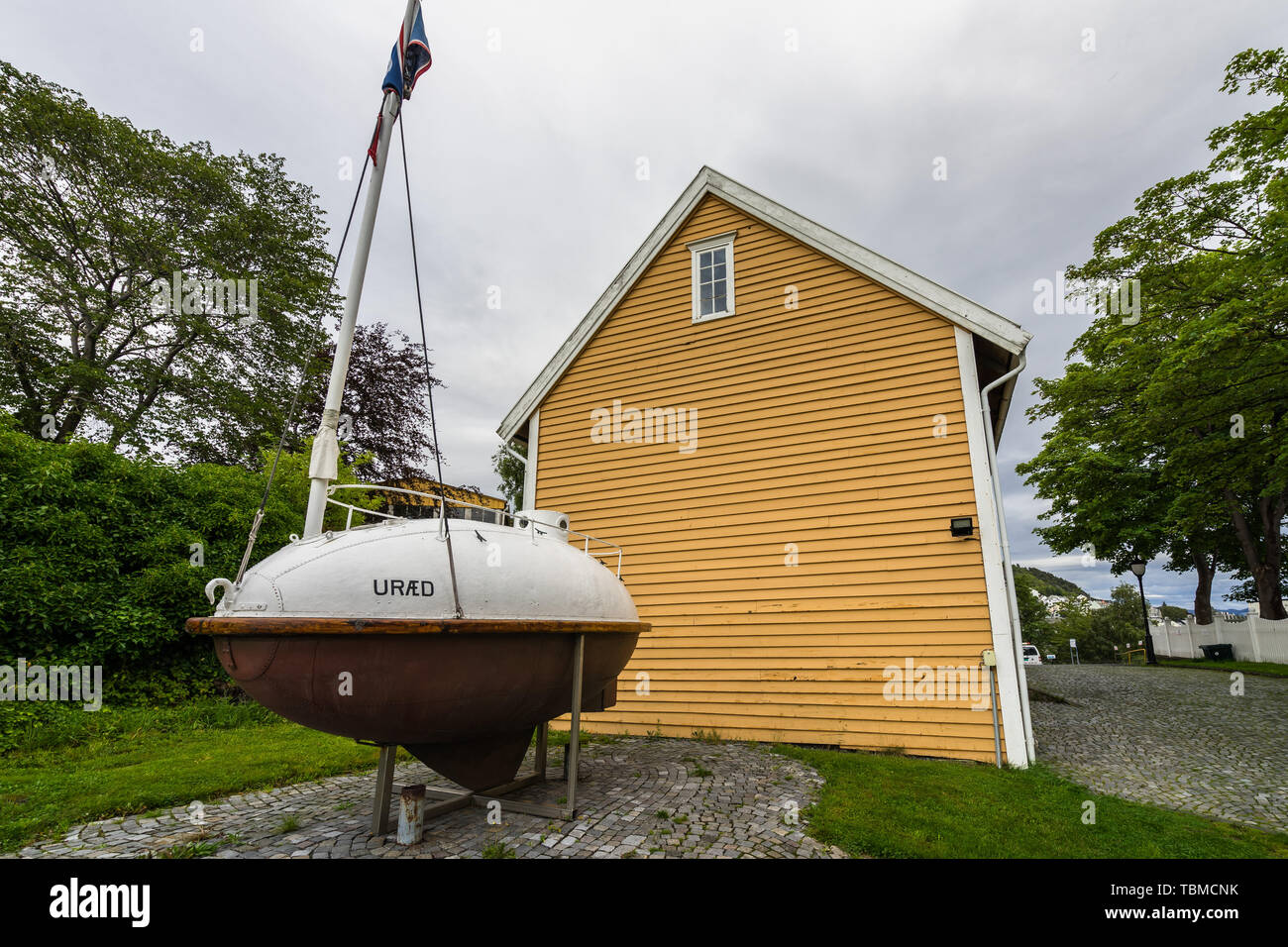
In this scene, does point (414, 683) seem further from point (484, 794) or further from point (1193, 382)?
point (1193, 382)

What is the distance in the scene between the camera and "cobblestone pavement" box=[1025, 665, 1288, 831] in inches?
213

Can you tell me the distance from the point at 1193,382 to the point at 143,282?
973 inches

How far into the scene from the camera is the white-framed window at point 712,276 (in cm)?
895

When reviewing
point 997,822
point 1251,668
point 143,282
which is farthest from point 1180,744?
point 143,282

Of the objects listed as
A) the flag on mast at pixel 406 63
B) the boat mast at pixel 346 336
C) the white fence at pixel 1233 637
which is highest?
the flag on mast at pixel 406 63

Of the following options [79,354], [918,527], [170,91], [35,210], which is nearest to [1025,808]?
[918,527]

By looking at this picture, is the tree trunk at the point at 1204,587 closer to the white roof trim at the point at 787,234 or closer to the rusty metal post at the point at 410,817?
the white roof trim at the point at 787,234

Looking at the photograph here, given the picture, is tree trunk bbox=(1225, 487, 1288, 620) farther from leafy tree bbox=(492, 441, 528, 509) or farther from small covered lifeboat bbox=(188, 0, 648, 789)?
leafy tree bbox=(492, 441, 528, 509)

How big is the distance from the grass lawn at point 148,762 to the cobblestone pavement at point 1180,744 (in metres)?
8.33

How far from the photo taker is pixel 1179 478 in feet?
46.2

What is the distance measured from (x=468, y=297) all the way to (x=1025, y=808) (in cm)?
921

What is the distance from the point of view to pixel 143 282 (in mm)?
14820

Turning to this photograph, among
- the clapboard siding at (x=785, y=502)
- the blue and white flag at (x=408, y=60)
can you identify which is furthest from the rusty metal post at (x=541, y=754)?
the blue and white flag at (x=408, y=60)
